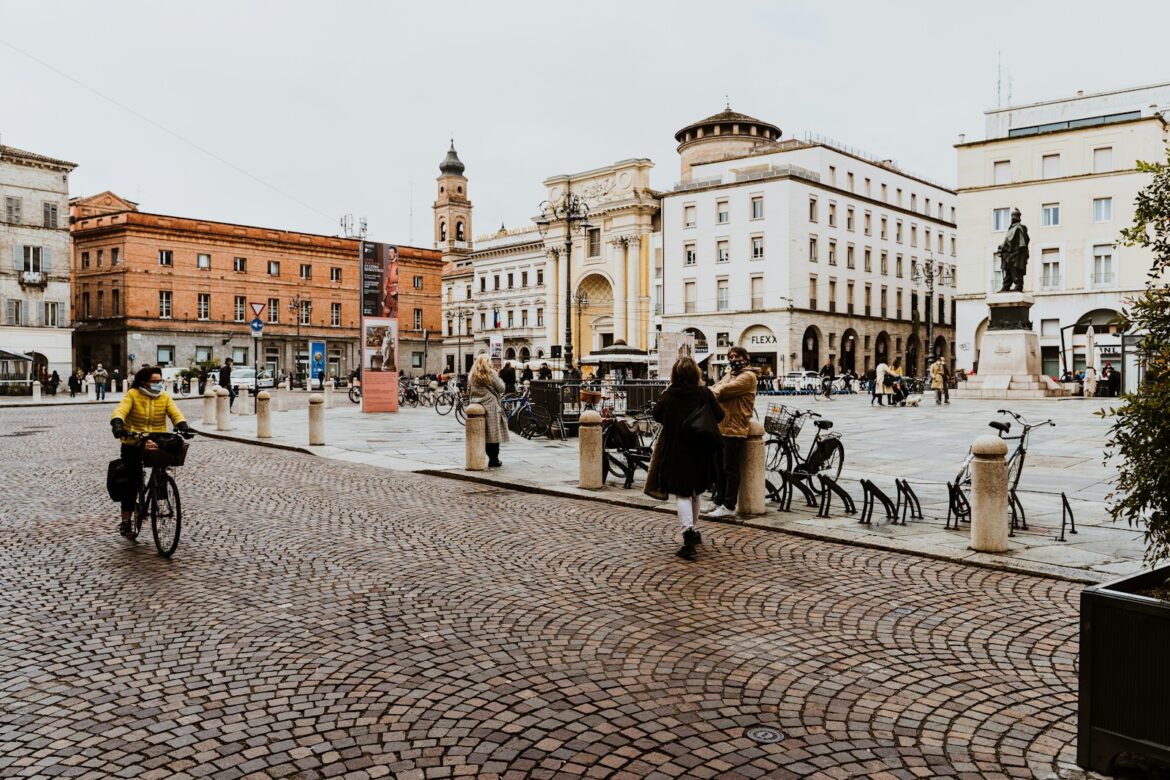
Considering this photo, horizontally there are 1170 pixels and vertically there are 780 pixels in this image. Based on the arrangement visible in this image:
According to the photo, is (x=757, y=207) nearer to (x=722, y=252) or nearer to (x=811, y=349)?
(x=722, y=252)

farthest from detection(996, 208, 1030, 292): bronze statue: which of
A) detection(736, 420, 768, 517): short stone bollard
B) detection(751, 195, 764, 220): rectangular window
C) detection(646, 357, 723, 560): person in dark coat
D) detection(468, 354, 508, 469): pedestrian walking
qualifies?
detection(751, 195, 764, 220): rectangular window

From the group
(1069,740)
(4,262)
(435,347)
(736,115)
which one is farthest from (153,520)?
(435,347)

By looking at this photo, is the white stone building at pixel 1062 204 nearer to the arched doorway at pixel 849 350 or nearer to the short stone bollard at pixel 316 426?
the arched doorway at pixel 849 350

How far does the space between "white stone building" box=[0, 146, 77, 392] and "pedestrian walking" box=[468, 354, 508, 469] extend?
46235 mm

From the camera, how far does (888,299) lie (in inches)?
2798

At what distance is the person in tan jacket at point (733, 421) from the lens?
905 cm

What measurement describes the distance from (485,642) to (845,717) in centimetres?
206

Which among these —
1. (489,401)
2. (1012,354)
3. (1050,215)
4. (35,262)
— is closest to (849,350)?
(1050,215)

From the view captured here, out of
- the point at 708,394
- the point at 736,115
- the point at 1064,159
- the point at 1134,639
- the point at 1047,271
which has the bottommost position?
the point at 1134,639

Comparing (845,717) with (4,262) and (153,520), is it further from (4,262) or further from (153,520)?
(4,262)

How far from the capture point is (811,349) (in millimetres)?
63688

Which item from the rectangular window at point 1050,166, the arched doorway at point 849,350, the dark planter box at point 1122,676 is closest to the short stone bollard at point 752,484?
the dark planter box at point 1122,676

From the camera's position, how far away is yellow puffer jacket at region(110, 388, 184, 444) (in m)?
7.62

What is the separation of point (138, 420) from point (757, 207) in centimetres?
5916
